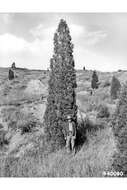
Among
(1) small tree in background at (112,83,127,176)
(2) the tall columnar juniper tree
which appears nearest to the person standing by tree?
(2) the tall columnar juniper tree

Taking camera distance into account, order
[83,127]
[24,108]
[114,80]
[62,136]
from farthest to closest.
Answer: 1. [114,80]
2. [24,108]
3. [83,127]
4. [62,136]

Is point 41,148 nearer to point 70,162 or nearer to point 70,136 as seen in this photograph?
point 70,136

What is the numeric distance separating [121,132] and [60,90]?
6.13m

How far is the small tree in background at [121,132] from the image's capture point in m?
8.40

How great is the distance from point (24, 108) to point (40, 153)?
10.8m

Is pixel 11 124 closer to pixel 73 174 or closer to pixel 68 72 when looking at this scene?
pixel 68 72

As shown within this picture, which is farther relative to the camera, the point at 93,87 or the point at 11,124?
the point at 93,87

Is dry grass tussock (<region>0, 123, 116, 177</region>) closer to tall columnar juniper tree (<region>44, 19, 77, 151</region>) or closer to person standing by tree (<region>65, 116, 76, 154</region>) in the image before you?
person standing by tree (<region>65, 116, 76, 154</region>)

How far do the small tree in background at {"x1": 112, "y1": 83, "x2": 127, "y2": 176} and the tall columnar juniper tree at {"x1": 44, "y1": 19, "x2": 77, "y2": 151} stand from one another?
17.5 ft

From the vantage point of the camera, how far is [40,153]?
13984mm

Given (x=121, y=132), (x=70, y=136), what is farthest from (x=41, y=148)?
(x=121, y=132)

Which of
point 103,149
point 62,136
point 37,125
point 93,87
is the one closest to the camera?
point 103,149

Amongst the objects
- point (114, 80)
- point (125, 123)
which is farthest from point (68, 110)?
point (114, 80)

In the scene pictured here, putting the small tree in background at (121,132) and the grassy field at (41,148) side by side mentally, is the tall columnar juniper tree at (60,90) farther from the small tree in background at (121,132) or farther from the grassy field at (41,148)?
the small tree in background at (121,132)
